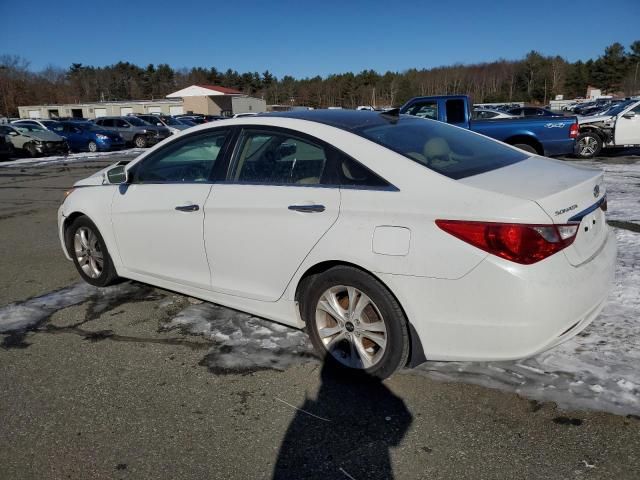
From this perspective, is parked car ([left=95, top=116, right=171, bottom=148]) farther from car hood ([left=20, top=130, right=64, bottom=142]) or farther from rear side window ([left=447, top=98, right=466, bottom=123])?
rear side window ([left=447, top=98, right=466, bottom=123])

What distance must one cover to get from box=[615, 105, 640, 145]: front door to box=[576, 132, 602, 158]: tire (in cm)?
59

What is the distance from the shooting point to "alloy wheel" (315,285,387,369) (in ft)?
9.80

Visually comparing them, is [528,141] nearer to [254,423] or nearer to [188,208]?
[188,208]

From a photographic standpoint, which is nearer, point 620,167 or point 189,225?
point 189,225

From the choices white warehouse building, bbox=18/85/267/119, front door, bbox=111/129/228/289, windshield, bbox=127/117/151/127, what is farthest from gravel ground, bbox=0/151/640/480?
white warehouse building, bbox=18/85/267/119

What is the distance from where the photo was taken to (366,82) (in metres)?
112

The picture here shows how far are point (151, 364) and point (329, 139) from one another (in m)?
1.90

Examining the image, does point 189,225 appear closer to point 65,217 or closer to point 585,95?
point 65,217

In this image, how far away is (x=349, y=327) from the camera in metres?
3.09

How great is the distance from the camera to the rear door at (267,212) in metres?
3.10

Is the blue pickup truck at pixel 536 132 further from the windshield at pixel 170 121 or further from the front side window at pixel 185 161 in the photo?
the windshield at pixel 170 121

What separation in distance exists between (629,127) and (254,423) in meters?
14.7

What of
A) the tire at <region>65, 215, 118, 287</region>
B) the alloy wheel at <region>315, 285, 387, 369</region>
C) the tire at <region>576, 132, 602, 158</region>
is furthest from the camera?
the tire at <region>576, 132, 602, 158</region>

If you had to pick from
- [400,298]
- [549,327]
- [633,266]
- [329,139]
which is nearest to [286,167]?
[329,139]
